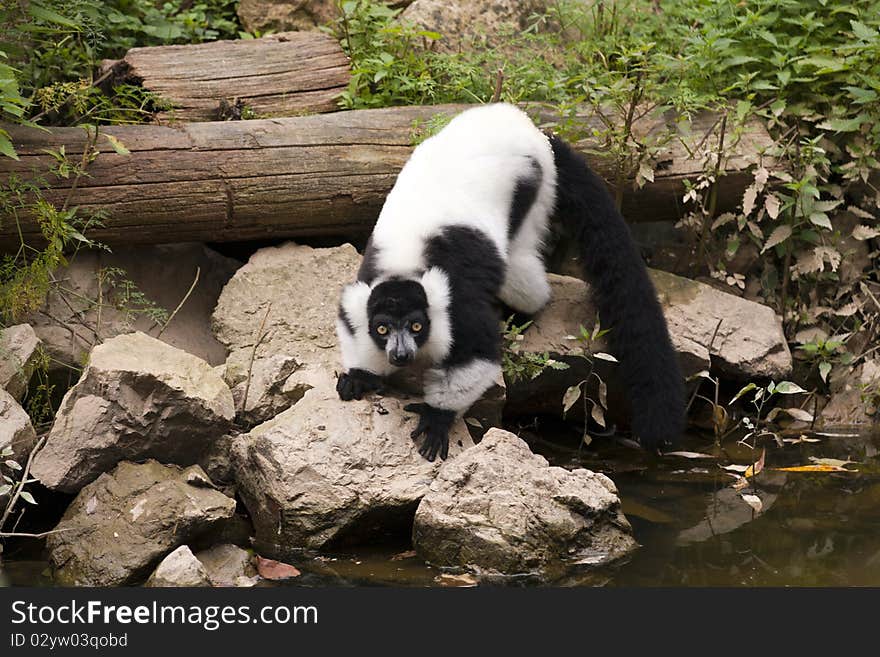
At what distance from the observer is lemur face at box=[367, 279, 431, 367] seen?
505 cm

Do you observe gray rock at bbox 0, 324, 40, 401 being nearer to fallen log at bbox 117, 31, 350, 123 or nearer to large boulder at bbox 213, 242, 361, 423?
large boulder at bbox 213, 242, 361, 423

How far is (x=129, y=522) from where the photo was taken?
4.79 metres

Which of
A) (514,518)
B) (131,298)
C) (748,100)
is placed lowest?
(131,298)

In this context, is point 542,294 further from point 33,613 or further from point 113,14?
point 113,14

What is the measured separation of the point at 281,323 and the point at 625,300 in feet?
6.43

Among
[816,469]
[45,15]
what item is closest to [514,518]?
[816,469]

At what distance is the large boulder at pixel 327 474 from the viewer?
4.88 metres

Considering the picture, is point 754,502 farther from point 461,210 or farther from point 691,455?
point 461,210

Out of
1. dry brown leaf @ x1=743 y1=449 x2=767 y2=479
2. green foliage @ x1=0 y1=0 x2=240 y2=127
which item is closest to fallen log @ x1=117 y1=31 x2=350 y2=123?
green foliage @ x1=0 y1=0 x2=240 y2=127

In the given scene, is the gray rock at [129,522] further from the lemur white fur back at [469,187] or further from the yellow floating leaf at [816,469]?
the yellow floating leaf at [816,469]

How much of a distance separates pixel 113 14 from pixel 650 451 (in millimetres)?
4774

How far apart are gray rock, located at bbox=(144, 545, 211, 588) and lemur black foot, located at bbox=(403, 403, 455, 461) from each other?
1225mm

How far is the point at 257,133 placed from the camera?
6.49 m

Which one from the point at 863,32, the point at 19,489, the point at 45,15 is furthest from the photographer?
the point at 863,32
